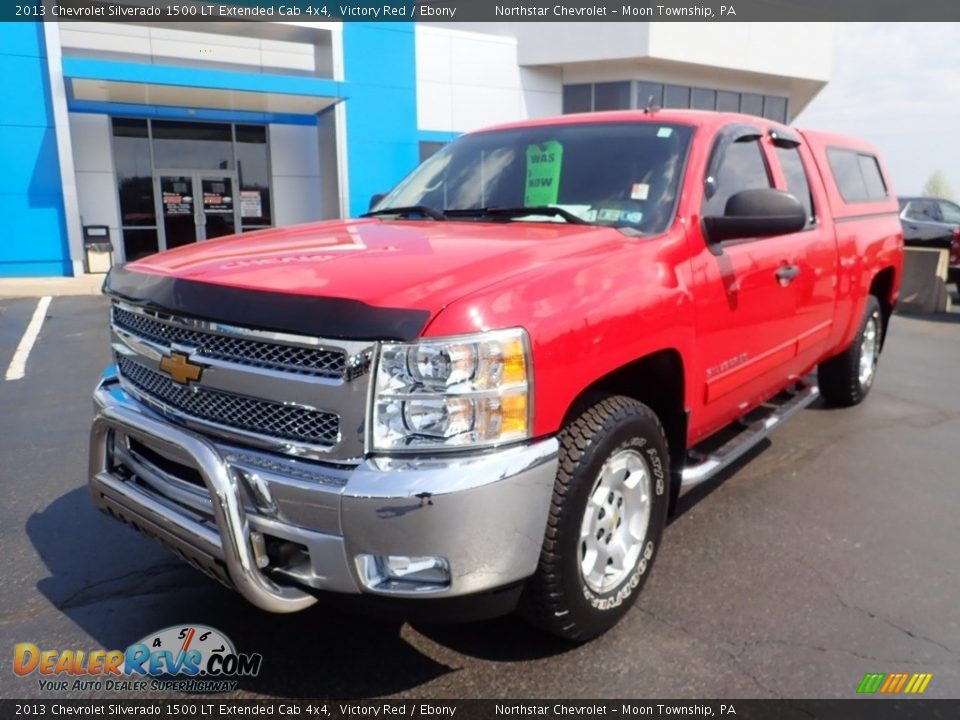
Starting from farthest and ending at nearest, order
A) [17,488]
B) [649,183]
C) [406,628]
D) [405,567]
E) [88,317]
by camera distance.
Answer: [88,317] < [17,488] < [649,183] < [406,628] < [405,567]

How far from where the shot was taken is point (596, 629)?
2.78 meters

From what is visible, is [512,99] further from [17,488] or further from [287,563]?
[287,563]

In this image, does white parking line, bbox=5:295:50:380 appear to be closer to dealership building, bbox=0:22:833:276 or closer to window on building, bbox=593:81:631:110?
dealership building, bbox=0:22:833:276

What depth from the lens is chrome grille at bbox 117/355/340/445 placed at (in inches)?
91.2

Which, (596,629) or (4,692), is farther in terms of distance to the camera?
(596,629)

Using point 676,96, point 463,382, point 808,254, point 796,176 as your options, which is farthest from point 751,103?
point 463,382

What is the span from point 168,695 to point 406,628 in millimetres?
861

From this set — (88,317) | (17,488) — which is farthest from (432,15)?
(17,488)

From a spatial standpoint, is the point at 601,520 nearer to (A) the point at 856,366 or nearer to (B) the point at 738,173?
(B) the point at 738,173

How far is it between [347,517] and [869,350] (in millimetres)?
5428

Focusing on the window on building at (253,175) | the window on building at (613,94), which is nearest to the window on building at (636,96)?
the window on building at (613,94)

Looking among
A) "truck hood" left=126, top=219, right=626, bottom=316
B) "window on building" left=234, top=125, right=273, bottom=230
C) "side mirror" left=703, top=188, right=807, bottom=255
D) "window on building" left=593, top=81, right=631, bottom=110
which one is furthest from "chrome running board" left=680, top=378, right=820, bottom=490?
"window on building" left=593, top=81, right=631, bottom=110

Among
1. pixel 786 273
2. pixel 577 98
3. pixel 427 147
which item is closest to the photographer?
pixel 786 273

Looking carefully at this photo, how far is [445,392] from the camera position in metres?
2.22
